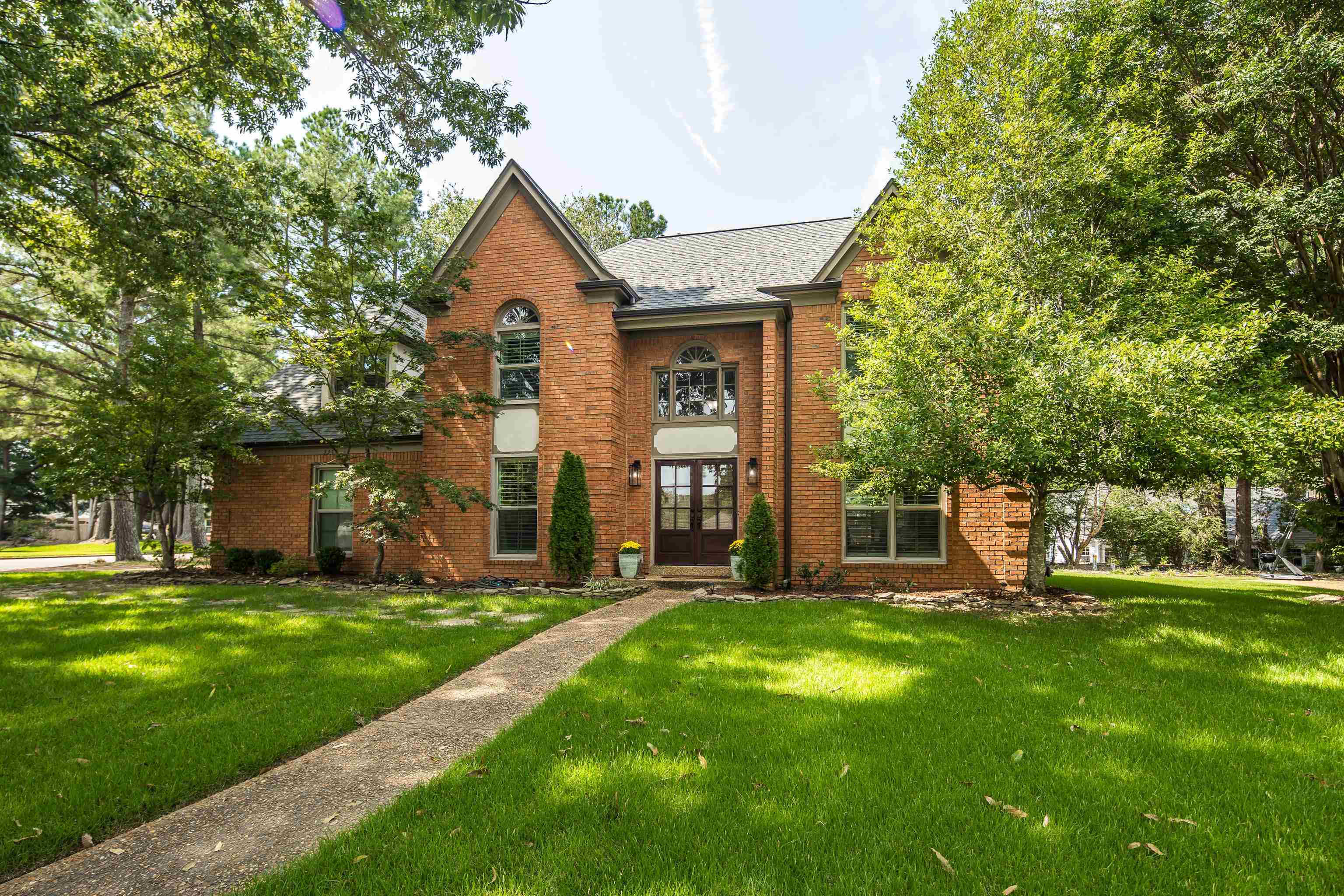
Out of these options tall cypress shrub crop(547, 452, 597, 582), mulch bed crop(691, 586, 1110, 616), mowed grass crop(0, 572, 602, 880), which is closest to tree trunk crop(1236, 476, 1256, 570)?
mulch bed crop(691, 586, 1110, 616)

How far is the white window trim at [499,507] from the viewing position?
1196 cm

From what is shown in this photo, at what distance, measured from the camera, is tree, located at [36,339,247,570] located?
1166 cm

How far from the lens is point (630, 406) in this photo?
41.1ft

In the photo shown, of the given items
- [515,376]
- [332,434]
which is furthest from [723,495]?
[332,434]

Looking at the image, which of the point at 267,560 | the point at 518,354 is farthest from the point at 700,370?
the point at 267,560

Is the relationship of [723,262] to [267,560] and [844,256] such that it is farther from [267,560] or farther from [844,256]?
[267,560]

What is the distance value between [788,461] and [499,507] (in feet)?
19.3

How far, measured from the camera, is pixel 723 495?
40.0 ft

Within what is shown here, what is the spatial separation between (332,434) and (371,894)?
12.8 m

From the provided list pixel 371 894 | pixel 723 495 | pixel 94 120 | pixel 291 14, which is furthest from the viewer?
pixel 723 495

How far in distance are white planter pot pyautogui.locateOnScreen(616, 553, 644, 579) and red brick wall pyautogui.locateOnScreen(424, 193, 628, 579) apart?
254 mm

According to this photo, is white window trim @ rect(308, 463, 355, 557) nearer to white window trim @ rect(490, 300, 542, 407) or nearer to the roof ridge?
white window trim @ rect(490, 300, 542, 407)

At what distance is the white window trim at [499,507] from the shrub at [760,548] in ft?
13.6

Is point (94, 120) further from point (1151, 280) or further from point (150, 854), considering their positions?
point (1151, 280)
